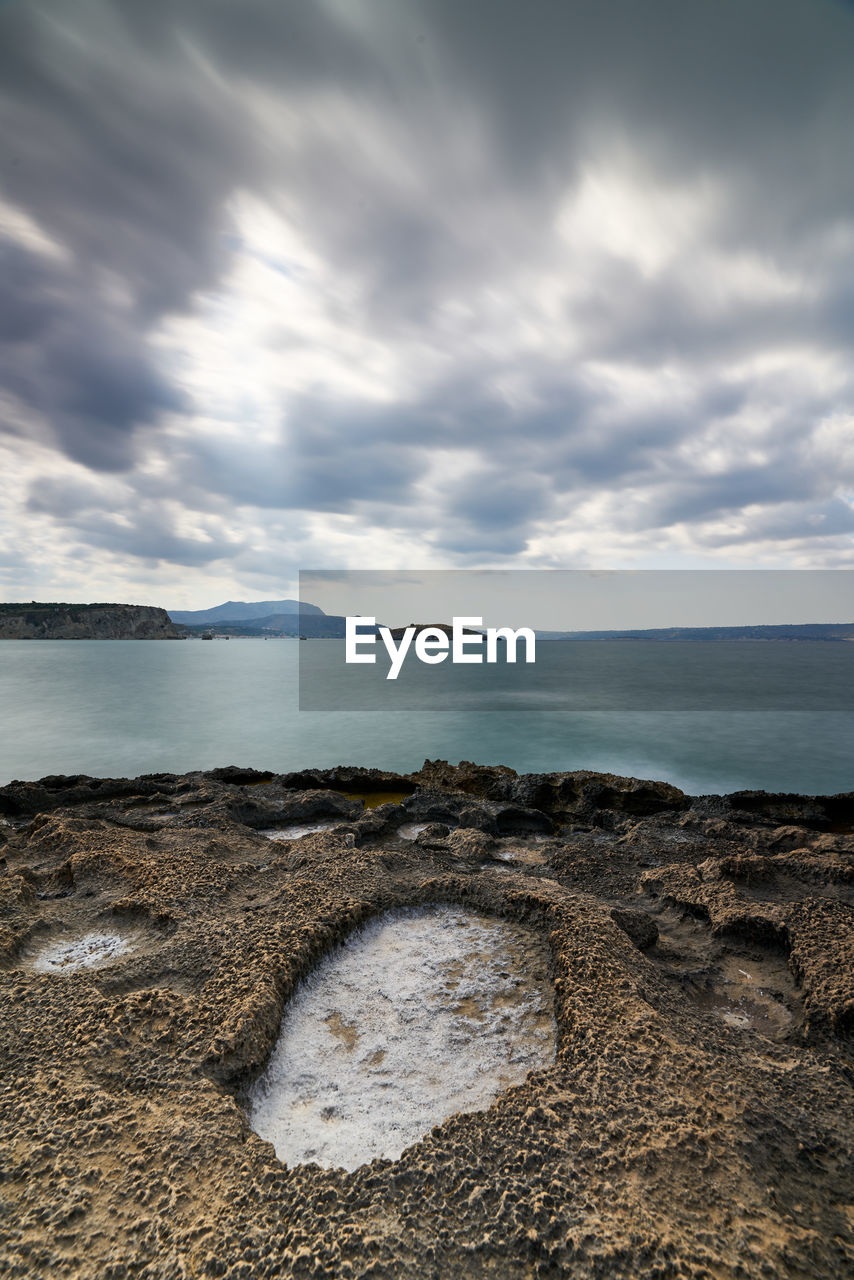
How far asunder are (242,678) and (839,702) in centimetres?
4376

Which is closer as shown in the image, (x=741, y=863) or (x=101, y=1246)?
(x=101, y=1246)

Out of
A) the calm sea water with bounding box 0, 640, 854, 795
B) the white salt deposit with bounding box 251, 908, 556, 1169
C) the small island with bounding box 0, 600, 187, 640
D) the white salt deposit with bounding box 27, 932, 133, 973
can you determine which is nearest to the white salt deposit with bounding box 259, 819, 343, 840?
the white salt deposit with bounding box 27, 932, 133, 973

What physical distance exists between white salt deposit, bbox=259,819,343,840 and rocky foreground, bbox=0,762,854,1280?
2.94 meters

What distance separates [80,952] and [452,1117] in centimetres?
328

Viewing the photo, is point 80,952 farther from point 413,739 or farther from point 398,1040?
point 413,739

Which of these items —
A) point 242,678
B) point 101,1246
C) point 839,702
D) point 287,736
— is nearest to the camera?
point 101,1246

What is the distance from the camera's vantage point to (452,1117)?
9.08 ft

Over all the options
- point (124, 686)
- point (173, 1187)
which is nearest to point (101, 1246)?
point (173, 1187)

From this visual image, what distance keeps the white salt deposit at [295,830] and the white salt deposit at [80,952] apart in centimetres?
437

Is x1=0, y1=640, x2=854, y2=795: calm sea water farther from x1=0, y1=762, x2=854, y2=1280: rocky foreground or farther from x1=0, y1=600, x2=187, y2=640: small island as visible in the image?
x1=0, y1=600, x2=187, y2=640: small island

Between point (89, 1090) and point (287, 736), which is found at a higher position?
point (89, 1090)

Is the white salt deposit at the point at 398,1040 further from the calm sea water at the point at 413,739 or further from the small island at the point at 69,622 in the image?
the small island at the point at 69,622

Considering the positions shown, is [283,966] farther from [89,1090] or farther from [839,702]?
[839,702]

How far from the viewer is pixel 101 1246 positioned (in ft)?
7.06
